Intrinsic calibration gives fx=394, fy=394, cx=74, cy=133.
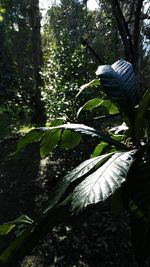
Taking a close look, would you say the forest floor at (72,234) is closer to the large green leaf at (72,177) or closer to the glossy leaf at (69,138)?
the glossy leaf at (69,138)

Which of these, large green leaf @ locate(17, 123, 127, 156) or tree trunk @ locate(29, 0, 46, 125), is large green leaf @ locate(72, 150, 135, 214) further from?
tree trunk @ locate(29, 0, 46, 125)

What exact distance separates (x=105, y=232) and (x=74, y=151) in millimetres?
2209

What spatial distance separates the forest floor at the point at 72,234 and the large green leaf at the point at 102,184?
6.73ft

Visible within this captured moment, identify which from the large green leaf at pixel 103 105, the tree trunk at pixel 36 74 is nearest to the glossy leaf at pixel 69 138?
the large green leaf at pixel 103 105

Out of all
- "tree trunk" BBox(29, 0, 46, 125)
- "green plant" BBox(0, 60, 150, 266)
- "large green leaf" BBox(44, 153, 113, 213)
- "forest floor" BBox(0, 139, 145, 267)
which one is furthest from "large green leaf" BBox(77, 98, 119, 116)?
"tree trunk" BBox(29, 0, 46, 125)

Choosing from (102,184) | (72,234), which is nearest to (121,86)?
(102,184)

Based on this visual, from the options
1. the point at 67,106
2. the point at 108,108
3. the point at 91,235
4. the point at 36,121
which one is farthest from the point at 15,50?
the point at 108,108

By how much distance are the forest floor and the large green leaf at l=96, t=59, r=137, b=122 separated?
1766 millimetres

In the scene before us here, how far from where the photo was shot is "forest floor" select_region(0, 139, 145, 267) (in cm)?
387

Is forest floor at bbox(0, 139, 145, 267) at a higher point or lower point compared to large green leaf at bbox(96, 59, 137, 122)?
lower

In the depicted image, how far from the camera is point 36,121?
481 inches

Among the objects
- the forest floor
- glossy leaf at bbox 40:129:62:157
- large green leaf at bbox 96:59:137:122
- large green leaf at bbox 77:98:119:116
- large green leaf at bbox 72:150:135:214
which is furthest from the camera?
the forest floor

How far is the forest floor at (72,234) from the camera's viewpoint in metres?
3.87

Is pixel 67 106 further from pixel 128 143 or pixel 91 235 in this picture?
pixel 128 143
